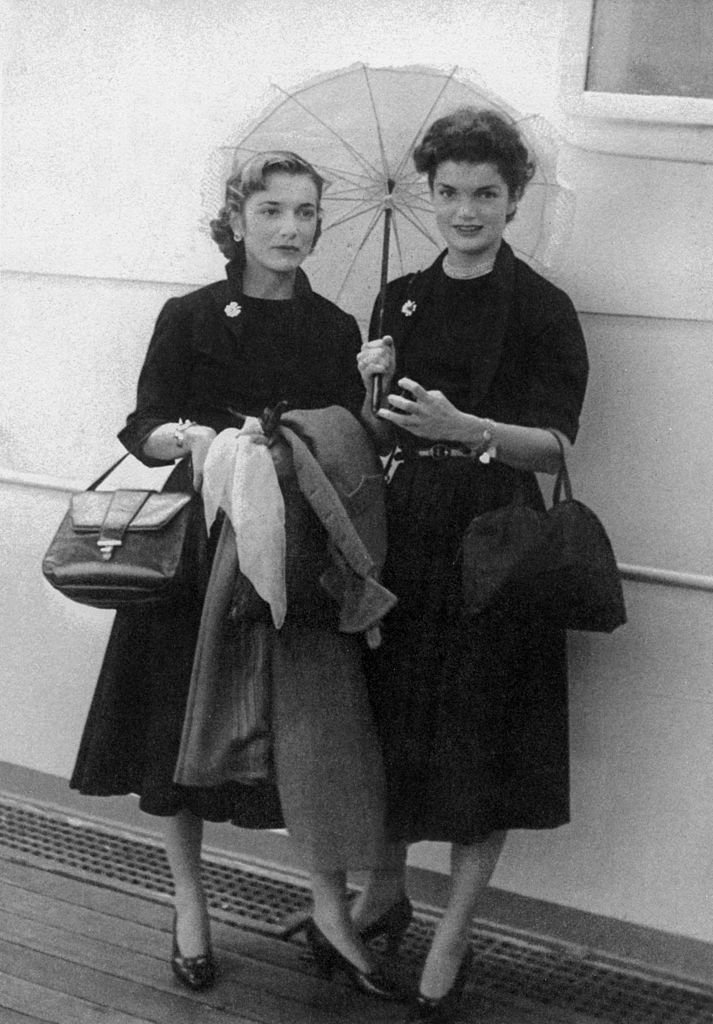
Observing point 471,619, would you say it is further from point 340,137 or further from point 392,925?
point 340,137

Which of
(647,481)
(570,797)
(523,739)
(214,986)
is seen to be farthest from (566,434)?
(214,986)

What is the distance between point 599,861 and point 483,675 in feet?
2.48

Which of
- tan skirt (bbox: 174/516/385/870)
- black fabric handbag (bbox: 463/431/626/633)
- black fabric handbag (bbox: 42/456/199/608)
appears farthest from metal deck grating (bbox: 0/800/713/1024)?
black fabric handbag (bbox: 42/456/199/608)

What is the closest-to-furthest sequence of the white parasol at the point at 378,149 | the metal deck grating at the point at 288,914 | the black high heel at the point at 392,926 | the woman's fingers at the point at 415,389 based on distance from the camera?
the woman's fingers at the point at 415,389
the white parasol at the point at 378,149
the metal deck grating at the point at 288,914
the black high heel at the point at 392,926

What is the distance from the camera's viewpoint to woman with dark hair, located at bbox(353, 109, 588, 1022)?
314 cm

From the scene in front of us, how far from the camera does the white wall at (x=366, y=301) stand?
347 cm

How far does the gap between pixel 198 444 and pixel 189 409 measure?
0.21 metres

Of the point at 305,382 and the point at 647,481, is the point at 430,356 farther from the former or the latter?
the point at 647,481

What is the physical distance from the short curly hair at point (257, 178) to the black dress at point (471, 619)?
0.35 meters

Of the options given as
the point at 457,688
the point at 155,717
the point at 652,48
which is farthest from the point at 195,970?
the point at 652,48

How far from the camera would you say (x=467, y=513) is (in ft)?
10.6

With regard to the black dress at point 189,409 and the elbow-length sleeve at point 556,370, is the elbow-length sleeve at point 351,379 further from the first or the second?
the elbow-length sleeve at point 556,370

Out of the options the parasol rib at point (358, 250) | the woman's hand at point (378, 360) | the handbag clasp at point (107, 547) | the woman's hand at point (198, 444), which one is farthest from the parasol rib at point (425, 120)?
the handbag clasp at point (107, 547)

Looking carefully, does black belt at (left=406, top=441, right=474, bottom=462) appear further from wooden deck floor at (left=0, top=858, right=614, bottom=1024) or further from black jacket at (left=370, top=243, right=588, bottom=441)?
wooden deck floor at (left=0, top=858, right=614, bottom=1024)
